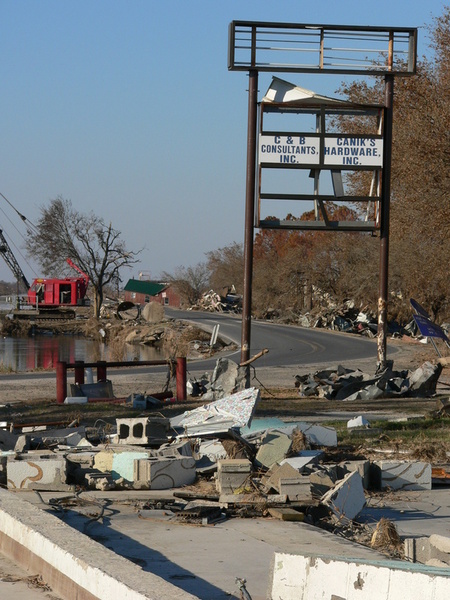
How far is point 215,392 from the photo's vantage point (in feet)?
57.0

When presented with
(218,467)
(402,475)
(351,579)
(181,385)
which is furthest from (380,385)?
(351,579)

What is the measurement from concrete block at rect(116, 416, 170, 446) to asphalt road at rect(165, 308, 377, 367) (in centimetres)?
1903

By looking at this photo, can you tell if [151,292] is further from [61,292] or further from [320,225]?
[320,225]

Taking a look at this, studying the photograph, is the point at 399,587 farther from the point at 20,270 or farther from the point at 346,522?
the point at 20,270

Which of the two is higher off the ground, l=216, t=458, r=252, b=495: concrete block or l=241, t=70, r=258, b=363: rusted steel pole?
l=241, t=70, r=258, b=363: rusted steel pole

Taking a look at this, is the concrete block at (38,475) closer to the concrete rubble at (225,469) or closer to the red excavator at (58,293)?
the concrete rubble at (225,469)

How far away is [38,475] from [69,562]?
3280 millimetres

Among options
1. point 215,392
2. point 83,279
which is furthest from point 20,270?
point 215,392

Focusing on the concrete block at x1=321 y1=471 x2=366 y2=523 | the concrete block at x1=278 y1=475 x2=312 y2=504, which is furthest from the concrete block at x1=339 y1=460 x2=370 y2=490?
the concrete block at x1=278 y1=475 x2=312 y2=504

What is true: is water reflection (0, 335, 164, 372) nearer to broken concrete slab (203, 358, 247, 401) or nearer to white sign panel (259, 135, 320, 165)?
broken concrete slab (203, 358, 247, 401)

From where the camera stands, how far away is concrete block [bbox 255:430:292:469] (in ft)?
28.8

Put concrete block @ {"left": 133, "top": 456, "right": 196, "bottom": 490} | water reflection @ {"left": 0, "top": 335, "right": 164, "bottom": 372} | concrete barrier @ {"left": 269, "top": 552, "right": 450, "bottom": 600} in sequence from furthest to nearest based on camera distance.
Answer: water reflection @ {"left": 0, "top": 335, "right": 164, "bottom": 372}, concrete block @ {"left": 133, "top": 456, "right": 196, "bottom": 490}, concrete barrier @ {"left": 269, "top": 552, "right": 450, "bottom": 600}

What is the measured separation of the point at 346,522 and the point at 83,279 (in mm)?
68408

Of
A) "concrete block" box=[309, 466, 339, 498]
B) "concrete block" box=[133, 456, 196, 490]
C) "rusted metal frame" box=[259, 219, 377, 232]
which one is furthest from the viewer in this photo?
"rusted metal frame" box=[259, 219, 377, 232]
